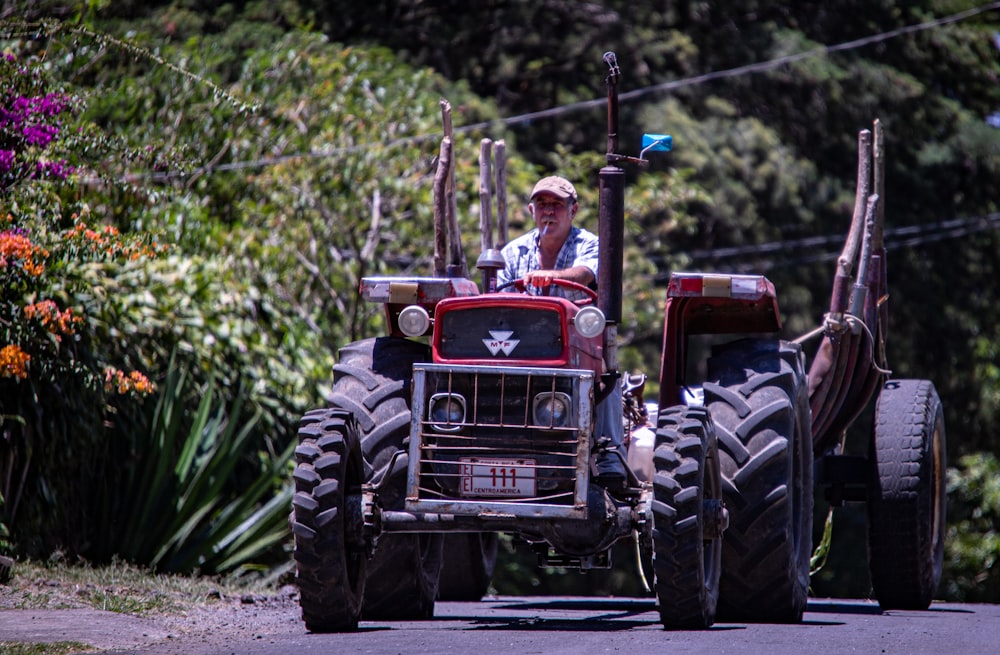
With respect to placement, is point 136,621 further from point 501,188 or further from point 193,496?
point 501,188

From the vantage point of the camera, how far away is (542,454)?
8016 millimetres

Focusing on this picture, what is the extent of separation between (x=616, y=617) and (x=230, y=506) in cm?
358

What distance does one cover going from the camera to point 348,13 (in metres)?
25.3

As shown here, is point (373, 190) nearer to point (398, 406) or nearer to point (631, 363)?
point (631, 363)

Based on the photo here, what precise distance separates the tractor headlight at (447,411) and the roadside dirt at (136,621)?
4.41ft

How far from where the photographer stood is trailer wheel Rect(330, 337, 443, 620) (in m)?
8.38

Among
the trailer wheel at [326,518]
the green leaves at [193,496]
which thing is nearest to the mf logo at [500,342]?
the trailer wheel at [326,518]

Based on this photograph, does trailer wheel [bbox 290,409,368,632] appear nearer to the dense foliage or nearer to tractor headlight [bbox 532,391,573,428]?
tractor headlight [bbox 532,391,573,428]

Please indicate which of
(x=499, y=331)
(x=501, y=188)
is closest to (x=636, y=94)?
(x=501, y=188)

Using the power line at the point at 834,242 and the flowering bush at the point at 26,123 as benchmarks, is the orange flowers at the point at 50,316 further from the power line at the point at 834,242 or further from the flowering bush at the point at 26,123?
the power line at the point at 834,242

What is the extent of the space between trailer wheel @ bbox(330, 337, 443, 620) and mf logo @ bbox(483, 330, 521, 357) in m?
0.60

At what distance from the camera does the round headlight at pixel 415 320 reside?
824 cm

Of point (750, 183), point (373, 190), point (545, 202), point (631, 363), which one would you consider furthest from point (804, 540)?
point (750, 183)

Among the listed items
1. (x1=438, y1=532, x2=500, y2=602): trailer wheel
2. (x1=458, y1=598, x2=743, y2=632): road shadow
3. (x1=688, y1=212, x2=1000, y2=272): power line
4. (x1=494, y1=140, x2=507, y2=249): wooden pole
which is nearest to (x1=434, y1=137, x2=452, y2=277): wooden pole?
(x1=494, y1=140, x2=507, y2=249): wooden pole
